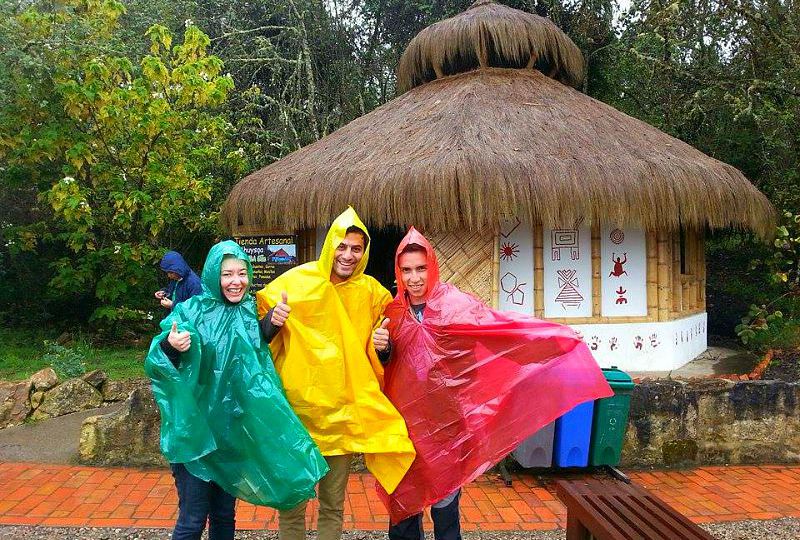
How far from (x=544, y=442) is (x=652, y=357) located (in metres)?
3.55

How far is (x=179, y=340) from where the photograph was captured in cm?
248

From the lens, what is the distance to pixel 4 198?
999cm

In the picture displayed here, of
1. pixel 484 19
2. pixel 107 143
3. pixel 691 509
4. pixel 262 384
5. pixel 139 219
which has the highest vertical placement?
pixel 484 19

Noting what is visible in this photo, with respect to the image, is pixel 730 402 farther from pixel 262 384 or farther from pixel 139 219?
pixel 139 219

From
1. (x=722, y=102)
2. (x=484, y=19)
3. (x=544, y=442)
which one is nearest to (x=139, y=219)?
(x=484, y=19)

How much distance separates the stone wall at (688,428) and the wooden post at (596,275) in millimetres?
2426

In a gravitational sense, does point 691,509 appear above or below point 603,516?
below

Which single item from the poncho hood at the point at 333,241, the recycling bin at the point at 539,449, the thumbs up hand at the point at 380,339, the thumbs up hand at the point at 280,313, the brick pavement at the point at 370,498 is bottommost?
the brick pavement at the point at 370,498

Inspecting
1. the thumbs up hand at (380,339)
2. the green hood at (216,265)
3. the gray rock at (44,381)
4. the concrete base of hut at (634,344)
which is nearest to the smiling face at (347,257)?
the thumbs up hand at (380,339)

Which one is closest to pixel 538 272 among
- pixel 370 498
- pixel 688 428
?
pixel 688 428

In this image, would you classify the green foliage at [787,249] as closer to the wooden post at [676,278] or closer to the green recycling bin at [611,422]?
the wooden post at [676,278]

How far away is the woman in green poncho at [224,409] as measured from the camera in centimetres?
253

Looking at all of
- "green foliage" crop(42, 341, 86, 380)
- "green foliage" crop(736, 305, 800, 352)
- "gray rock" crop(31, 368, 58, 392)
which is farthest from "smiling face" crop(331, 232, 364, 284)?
"green foliage" crop(736, 305, 800, 352)

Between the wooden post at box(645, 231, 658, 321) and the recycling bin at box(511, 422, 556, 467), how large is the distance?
360 cm
